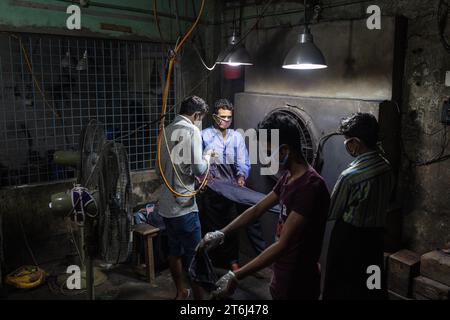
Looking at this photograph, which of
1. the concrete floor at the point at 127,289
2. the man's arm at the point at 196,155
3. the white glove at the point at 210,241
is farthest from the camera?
the concrete floor at the point at 127,289

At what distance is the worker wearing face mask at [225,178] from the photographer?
572cm

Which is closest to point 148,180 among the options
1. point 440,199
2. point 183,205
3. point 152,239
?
point 152,239

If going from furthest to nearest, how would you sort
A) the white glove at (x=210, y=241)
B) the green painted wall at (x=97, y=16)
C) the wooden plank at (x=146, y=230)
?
the wooden plank at (x=146, y=230), the green painted wall at (x=97, y=16), the white glove at (x=210, y=241)

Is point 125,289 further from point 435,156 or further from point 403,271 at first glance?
point 435,156

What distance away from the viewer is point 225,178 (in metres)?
5.91

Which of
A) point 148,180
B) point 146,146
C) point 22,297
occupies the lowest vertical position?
point 22,297

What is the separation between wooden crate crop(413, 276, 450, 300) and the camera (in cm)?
433

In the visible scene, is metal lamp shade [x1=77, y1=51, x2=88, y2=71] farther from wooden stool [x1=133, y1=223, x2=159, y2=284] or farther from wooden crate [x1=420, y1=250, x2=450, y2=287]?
wooden crate [x1=420, y1=250, x2=450, y2=287]

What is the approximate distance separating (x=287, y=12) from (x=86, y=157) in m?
4.15

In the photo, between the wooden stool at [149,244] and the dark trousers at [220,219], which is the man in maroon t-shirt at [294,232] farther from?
the wooden stool at [149,244]

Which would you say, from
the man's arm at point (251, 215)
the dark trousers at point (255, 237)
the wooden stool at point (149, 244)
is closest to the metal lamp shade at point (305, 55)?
the man's arm at point (251, 215)

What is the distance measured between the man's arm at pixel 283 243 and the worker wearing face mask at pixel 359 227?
0.80 meters

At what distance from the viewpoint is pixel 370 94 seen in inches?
193

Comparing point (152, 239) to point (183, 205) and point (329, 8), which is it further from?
point (329, 8)
